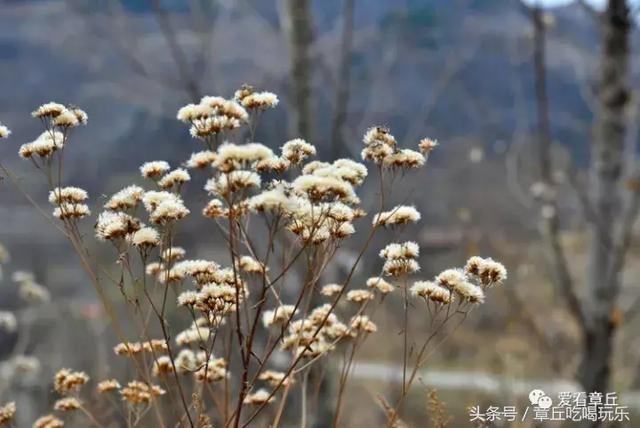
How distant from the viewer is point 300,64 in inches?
103

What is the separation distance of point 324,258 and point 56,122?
0.42 metres

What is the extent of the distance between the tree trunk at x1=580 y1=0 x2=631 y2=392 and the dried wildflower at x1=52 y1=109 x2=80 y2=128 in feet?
5.88

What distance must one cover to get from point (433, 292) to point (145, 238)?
41cm

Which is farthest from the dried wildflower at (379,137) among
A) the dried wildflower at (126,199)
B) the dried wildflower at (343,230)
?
the dried wildflower at (126,199)

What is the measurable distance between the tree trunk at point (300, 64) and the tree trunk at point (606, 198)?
0.94 metres

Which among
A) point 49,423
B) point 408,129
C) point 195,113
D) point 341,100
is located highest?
point 408,129

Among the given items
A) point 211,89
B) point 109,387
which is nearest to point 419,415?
point 211,89

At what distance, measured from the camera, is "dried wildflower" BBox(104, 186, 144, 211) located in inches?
41.3

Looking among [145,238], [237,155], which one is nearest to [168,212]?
[145,238]

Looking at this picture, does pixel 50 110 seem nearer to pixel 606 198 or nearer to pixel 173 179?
pixel 173 179

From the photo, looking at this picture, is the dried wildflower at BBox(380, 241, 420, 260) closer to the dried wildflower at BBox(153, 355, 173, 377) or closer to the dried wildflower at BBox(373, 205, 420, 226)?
the dried wildflower at BBox(373, 205, 420, 226)

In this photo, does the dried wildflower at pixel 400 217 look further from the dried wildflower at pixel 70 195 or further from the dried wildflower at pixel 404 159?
the dried wildflower at pixel 70 195

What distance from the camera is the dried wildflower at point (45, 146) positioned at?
1073 millimetres

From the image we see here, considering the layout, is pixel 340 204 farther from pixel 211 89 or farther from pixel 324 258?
pixel 211 89
